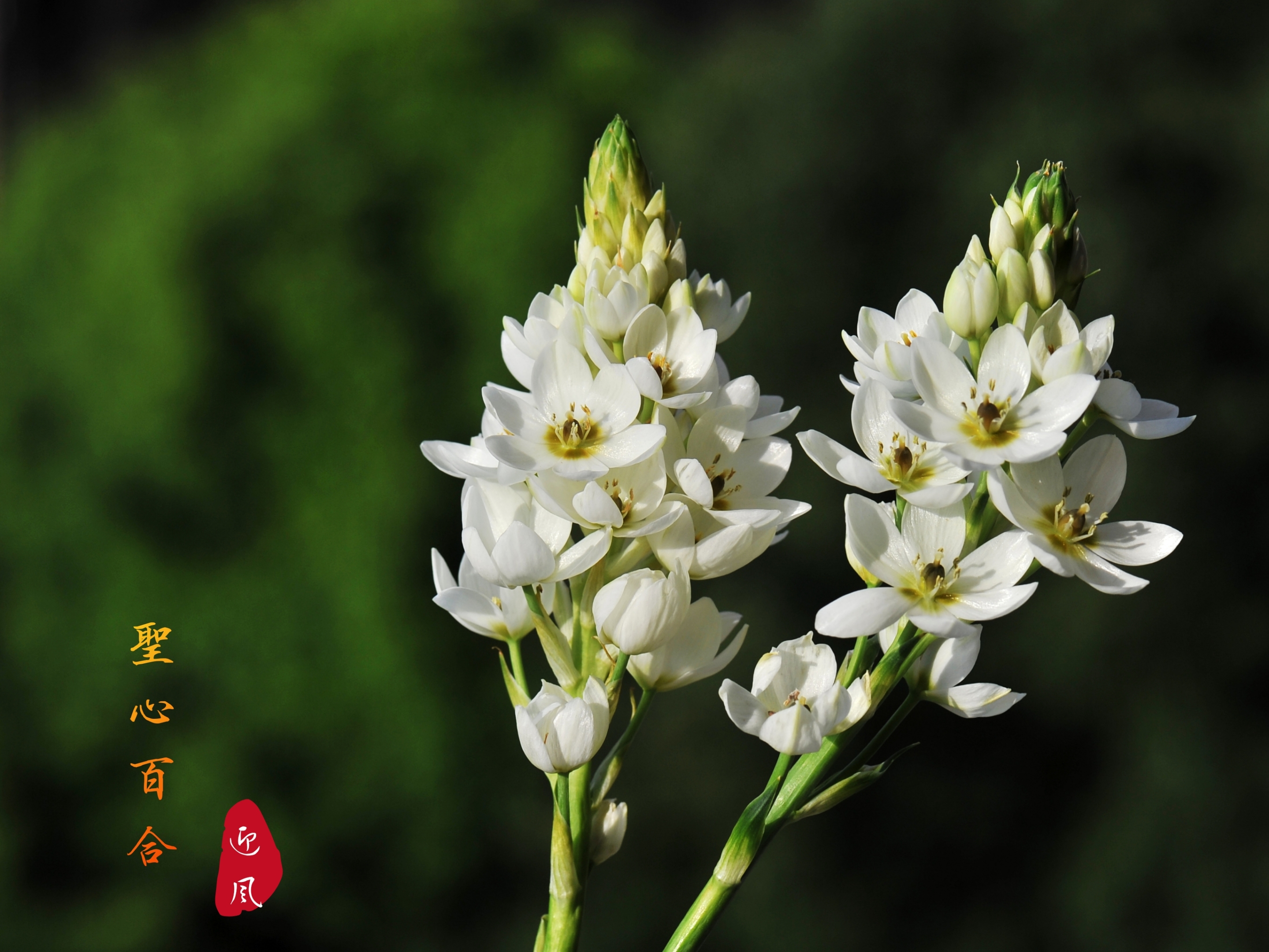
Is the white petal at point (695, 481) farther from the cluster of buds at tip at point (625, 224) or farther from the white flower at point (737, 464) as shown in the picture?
the cluster of buds at tip at point (625, 224)

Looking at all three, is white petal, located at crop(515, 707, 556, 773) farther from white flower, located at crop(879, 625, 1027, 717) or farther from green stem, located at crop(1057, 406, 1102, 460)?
green stem, located at crop(1057, 406, 1102, 460)

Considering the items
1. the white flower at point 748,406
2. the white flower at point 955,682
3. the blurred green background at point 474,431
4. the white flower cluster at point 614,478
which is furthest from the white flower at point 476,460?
the blurred green background at point 474,431

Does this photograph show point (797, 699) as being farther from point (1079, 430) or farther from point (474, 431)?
point (474, 431)

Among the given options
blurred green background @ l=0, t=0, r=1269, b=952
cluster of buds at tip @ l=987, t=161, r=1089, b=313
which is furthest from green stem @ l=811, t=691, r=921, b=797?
blurred green background @ l=0, t=0, r=1269, b=952

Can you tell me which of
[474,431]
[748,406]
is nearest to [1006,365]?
[748,406]

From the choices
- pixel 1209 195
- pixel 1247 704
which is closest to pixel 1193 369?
pixel 1209 195

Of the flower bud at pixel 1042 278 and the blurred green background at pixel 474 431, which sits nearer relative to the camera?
the flower bud at pixel 1042 278
